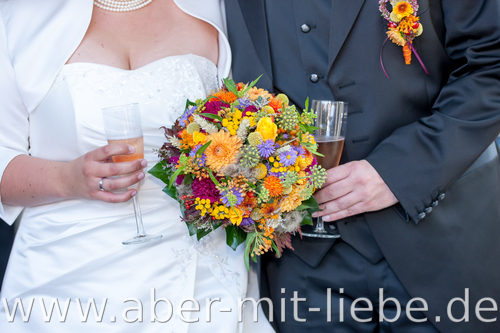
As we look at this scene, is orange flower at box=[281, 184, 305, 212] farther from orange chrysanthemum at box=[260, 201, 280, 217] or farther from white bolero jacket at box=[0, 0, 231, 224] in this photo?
white bolero jacket at box=[0, 0, 231, 224]

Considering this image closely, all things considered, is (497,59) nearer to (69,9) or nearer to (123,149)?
(123,149)

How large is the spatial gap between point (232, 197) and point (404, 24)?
1096 millimetres

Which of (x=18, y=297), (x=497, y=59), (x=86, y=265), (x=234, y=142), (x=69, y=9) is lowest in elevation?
(x=18, y=297)

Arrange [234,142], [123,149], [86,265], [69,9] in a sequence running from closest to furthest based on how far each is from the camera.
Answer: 1. [234,142]
2. [123,149]
3. [86,265]
4. [69,9]

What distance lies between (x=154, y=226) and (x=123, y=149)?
45 centimetres

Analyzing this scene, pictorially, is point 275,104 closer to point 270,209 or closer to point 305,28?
point 270,209

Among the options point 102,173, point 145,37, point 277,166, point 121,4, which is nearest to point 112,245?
point 102,173

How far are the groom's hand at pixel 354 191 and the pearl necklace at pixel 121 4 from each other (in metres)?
1.26

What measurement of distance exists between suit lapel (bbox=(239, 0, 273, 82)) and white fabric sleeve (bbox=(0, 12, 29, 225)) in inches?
43.8

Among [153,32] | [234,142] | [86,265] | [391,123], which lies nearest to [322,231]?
[391,123]

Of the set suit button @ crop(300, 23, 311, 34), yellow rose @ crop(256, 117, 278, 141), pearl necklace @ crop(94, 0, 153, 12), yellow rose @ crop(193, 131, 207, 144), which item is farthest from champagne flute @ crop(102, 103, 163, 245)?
suit button @ crop(300, 23, 311, 34)

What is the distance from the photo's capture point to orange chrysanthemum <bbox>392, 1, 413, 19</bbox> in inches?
66.9

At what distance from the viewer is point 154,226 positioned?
179cm

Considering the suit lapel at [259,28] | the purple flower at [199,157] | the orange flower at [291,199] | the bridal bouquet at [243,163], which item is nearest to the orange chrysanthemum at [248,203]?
the bridal bouquet at [243,163]
